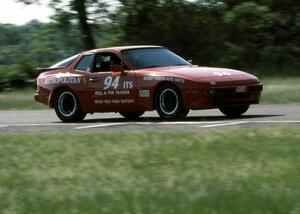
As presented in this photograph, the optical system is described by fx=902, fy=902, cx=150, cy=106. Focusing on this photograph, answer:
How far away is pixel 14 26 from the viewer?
156 feet

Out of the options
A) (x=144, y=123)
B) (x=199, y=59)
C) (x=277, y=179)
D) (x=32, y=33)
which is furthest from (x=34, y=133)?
(x=32, y=33)

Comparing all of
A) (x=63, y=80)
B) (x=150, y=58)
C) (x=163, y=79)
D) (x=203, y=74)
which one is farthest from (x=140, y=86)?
(x=63, y=80)

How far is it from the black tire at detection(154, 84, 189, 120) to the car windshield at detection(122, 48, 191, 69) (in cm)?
88

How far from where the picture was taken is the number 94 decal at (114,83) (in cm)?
1588

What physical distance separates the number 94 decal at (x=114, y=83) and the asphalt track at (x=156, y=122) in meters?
0.64

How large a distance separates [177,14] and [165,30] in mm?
897

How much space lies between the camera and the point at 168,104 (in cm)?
1539

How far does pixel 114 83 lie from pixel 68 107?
1385 mm

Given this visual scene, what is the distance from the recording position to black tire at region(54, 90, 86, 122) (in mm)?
16859

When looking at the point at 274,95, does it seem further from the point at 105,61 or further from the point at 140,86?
the point at 140,86

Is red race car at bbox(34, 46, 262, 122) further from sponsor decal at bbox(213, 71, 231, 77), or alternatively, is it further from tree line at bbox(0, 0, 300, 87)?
tree line at bbox(0, 0, 300, 87)

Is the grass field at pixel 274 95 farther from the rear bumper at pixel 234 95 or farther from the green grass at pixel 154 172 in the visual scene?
the green grass at pixel 154 172

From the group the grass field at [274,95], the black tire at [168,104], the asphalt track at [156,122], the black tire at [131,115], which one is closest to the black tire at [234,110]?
the asphalt track at [156,122]

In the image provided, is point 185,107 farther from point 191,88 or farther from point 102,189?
point 102,189
